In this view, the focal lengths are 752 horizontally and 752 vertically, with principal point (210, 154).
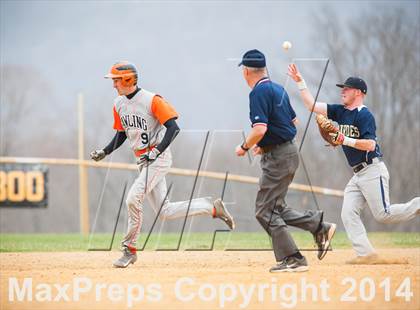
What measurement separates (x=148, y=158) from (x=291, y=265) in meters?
1.92

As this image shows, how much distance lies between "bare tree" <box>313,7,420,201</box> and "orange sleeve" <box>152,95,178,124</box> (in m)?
14.4

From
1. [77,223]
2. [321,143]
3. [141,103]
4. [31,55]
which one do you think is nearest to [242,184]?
[321,143]

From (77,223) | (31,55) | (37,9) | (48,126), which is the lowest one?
(77,223)

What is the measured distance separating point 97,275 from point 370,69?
56.1 feet

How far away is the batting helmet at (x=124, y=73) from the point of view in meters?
7.74

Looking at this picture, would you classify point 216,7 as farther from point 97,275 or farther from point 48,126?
point 97,275

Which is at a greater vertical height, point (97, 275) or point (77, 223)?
point (97, 275)

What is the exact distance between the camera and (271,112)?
6727mm

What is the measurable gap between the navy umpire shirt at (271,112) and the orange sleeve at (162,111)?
1277 mm

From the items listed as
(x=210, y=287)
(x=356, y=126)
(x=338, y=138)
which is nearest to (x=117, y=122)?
(x=338, y=138)

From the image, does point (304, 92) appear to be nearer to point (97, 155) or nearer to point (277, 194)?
point (277, 194)

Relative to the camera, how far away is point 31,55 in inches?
1039

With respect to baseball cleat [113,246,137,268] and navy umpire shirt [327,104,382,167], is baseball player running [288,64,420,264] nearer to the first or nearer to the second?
navy umpire shirt [327,104,382,167]

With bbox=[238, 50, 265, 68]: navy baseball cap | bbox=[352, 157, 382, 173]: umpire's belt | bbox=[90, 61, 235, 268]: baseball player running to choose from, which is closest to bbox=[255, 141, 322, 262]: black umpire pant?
bbox=[238, 50, 265, 68]: navy baseball cap
